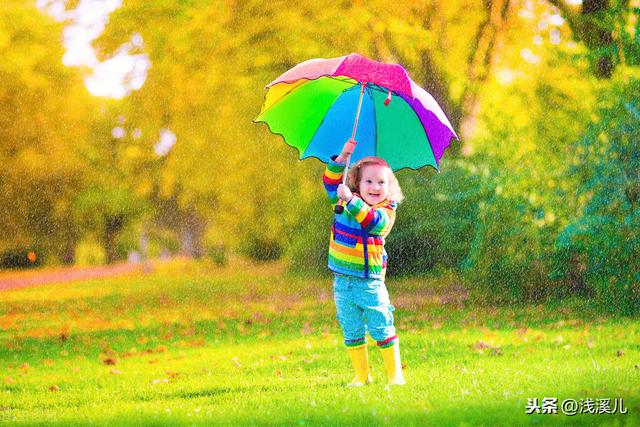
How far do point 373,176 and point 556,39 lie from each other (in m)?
11.8

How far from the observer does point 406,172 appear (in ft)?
52.8

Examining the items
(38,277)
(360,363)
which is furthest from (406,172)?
(38,277)

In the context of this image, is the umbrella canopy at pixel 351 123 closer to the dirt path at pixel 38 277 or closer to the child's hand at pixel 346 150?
the child's hand at pixel 346 150

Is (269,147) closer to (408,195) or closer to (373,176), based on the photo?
(408,195)

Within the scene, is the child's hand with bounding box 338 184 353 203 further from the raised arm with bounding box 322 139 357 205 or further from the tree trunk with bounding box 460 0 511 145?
the tree trunk with bounding box 460 0 511 145

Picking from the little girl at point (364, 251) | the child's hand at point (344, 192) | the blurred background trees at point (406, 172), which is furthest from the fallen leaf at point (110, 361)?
the blurred background trees at point (406, 172)

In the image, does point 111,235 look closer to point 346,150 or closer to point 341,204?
point 346,150

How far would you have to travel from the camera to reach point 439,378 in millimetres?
6410

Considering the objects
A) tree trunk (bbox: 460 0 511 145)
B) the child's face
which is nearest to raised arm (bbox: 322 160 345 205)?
the child's face

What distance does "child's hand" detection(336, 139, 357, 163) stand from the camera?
18.3ft

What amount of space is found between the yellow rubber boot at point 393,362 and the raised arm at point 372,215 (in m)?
0.79

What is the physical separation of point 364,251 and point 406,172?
35.0 feet

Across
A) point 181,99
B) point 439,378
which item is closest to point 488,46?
point 181,99

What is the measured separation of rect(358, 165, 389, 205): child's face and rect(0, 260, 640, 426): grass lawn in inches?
50.9
